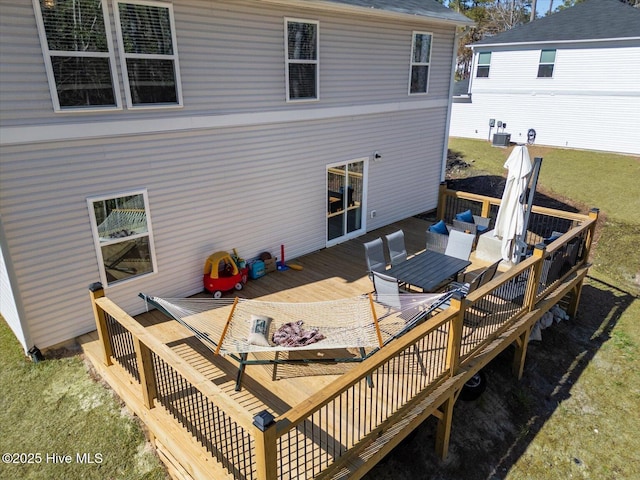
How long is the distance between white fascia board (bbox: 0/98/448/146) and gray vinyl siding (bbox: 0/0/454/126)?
0.29 ft

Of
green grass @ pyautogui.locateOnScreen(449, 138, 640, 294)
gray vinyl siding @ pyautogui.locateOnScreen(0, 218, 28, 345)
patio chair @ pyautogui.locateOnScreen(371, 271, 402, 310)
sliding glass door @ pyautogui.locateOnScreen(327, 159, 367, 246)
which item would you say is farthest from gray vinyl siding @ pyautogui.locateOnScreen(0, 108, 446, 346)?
green grass @ pyautogui.locateOnScreen(449, 138, 640, 294)

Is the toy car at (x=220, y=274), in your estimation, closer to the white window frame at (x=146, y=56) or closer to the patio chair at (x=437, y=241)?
the white window frame at (x=146, y=56)

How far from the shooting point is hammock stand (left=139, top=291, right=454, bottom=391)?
532 centimetres

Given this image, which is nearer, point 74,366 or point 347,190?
point 74,366

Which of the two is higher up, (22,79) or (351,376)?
(22,79)

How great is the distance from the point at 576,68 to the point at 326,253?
59.3ft

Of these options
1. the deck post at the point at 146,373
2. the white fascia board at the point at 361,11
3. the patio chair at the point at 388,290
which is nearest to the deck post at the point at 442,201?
the white fascia board at the point at 361,11

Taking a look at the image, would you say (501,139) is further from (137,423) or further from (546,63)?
(137,423)

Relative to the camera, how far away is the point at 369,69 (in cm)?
998

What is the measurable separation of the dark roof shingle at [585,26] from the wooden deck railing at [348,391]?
57.2 ft

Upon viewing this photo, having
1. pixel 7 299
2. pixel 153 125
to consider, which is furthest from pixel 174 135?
pixel 7 299

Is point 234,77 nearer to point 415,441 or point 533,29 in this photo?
point 415,441

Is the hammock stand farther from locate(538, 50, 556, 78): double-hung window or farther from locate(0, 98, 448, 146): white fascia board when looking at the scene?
locate(538, 50, 556, 78): double-hung window

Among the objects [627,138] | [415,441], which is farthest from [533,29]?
[415,441]
